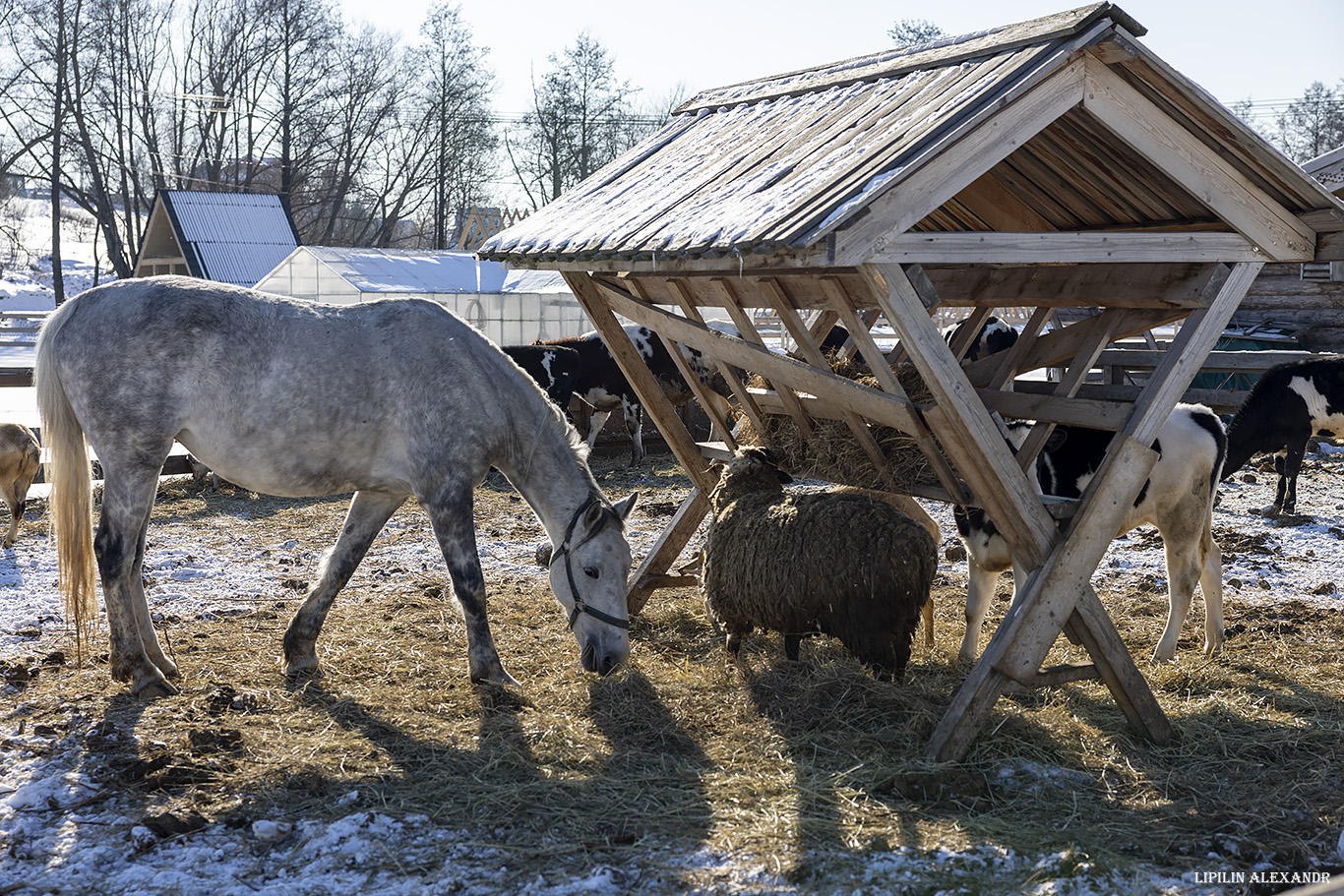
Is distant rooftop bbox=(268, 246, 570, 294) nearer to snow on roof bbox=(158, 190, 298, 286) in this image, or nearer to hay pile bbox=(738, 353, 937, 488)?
snow on roof bbox=(158, 190, 298, 286)

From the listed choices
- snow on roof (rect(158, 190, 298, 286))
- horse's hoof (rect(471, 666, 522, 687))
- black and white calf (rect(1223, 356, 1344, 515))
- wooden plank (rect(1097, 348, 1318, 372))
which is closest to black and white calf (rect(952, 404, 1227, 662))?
wooden plank (rect(1097, 348, 1318, 372))

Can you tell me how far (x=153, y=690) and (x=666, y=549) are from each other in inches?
121

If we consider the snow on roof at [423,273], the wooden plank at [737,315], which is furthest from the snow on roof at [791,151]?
the snow on roof at [423,273]

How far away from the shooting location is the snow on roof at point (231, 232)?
28.9m

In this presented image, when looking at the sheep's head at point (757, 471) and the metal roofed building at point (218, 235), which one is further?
the metal roofed building at point (218, 235)

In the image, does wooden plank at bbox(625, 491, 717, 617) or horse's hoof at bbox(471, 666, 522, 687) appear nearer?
horse's hoof at bbox(471, 666, 522, 687)

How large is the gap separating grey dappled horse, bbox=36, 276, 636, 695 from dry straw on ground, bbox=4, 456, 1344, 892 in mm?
423

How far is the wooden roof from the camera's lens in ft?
13.3

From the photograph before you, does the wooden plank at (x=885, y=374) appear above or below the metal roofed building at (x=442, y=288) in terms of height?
below

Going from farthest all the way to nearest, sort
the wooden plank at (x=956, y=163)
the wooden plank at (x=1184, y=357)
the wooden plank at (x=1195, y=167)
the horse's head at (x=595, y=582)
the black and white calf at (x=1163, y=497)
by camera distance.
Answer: the black and white calf at (x=1163, y=497) → the horse's head at (x=595, y=582) → the wooden plank at (x=1184, y=357) → the wooden plank at (x=1195, y=167) → the wooden plank at (x=956, y=163)

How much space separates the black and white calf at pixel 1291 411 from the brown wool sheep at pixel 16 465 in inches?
408

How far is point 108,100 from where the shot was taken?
35656 millimetres

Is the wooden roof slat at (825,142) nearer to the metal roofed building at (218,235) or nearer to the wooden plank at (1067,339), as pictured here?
the wooden plank at (1067,339)

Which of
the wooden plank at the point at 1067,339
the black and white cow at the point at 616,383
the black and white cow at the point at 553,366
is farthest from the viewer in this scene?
the black and white cow at the point at 616,383
